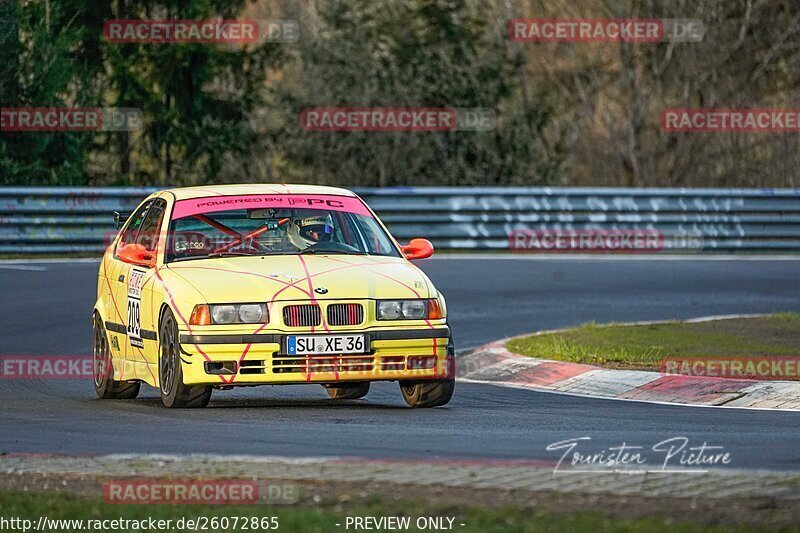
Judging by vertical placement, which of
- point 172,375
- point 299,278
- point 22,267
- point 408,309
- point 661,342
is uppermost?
point 299,278

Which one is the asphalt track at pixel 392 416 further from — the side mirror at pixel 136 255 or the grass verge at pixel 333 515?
the grass verge at pixel 333 515

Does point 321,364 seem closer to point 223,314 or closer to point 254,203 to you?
point 223,314

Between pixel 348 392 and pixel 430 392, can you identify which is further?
pixel 348 392

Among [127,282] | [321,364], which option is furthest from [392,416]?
[127,282]

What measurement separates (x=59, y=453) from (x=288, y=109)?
25818 millimetres

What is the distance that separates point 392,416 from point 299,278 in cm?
107

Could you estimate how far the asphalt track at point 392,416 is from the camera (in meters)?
8.83

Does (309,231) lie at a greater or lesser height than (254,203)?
lesser

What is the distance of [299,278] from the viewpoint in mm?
11023

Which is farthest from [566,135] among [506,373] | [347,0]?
[506,373]

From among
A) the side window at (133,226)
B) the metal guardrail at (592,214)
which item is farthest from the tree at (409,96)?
the side window at (133,226)

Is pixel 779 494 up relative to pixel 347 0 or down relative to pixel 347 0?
down

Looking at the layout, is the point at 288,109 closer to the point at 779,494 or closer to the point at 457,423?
the point at 457,423

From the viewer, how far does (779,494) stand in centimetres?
699
